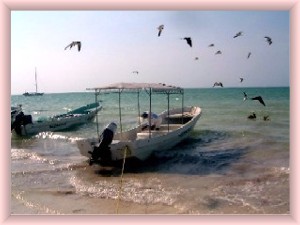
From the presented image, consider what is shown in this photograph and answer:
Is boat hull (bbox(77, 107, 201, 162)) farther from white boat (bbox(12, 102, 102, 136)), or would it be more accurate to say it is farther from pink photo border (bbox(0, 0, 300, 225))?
white boat (bbox(12, 102, 102, 136))

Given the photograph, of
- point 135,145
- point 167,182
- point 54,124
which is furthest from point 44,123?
point 167,182

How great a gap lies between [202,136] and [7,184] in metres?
12.8

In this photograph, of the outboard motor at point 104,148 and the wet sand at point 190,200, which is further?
the outboard motor at point 104,148

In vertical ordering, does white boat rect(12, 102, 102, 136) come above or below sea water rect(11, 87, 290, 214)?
above

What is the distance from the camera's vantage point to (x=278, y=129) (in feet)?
59.5

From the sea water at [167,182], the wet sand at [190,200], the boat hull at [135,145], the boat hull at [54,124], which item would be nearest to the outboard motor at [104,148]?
the boat hull at [135,145]

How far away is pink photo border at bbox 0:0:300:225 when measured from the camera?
498 cm

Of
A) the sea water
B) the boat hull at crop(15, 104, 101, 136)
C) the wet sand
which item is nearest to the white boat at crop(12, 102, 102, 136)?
the boat hull at crop(15, 104, 101, 136)

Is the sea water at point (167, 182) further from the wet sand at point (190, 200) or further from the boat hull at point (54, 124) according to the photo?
the boat hull at point (54, 124)

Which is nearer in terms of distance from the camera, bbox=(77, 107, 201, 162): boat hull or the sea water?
the sea water
